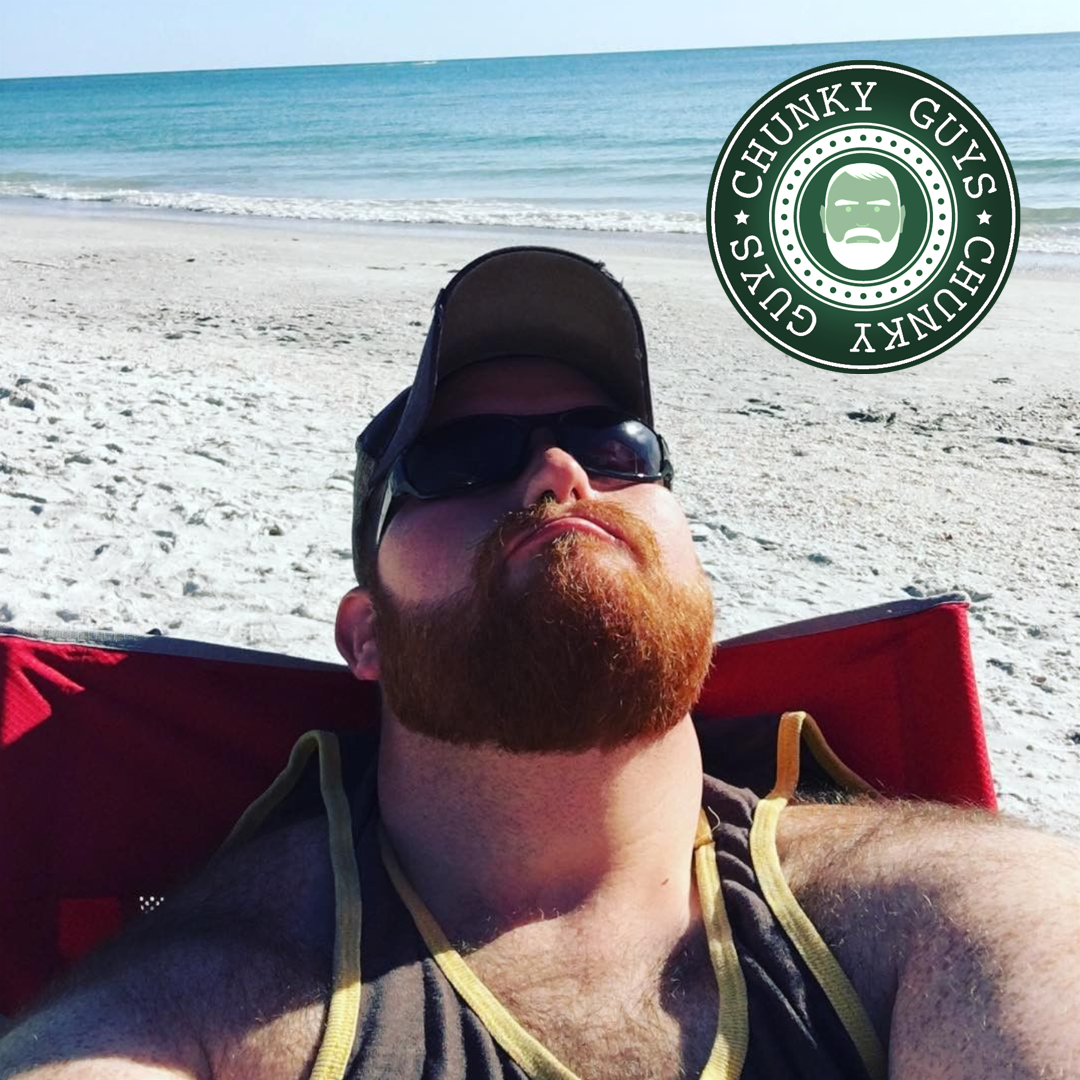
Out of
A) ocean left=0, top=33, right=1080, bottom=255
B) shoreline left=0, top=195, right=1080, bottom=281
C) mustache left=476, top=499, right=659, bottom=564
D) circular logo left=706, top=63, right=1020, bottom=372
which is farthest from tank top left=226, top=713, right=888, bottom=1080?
ocean left=0, top=33, right=1080, bottom=255

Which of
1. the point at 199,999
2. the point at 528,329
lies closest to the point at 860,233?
the point at 528,329

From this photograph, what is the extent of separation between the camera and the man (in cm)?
169

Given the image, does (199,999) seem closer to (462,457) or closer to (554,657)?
(554,657)

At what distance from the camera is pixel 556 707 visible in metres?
1.94

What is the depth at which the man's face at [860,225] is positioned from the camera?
437 inches

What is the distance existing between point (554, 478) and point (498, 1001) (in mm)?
Result: 898

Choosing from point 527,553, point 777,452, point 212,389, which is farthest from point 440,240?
point 527,553

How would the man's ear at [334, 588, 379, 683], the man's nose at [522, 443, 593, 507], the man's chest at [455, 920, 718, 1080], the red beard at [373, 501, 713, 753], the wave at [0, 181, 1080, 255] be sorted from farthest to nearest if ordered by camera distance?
the wave at [0, 181, 1080, 255] < the man's ear at [334, 588, 379, 683] < the man's nose at [522, 443, 593, 507] < the red beard at [373, 501, 713, 753] < the man's chest at [455, 920, 718, 1080]

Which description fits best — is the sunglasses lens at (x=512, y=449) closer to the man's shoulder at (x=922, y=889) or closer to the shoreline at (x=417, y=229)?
the man's shoulder at (x=922, y=889)

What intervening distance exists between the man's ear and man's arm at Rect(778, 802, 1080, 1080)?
0.83m

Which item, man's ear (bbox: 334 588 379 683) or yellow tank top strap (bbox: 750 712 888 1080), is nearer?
yellow tank top strap (bbox: 750 712 888 1080)

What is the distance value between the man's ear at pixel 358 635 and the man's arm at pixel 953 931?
83 cm

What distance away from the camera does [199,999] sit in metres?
1.72

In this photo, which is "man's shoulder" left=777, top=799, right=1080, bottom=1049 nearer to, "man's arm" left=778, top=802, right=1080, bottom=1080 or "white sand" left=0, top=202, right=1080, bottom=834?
"man's arm" left=778, top=802, right=1080, bottom=1080
